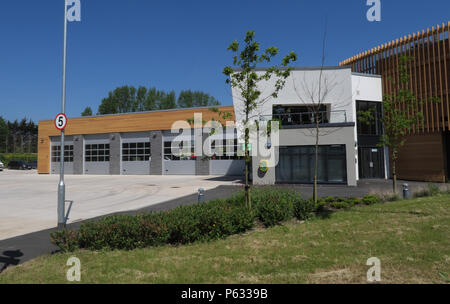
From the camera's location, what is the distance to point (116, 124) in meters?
34.8

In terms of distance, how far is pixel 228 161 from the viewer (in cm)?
3038

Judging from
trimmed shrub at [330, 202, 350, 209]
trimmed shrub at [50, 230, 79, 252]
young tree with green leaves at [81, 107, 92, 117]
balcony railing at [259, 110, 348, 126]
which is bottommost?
trimmed shrub at [50, 230, 79, 252]

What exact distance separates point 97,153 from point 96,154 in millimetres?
193

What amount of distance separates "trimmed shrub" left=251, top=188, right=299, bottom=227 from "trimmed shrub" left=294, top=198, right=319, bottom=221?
173mm

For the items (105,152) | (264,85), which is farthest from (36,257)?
(105,152)

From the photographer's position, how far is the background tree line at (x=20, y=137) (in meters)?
89.3

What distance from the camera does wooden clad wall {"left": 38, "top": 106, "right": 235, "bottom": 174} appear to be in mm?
31750

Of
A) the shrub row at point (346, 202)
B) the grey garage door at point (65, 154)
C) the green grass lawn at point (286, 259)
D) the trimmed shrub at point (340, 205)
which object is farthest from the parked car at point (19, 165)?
the trimmed shrub at point (340, 205)

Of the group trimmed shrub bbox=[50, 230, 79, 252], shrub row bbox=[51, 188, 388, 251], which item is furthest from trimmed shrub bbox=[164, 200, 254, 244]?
trimmed shrub bbox=[50, 230, 79, 252]

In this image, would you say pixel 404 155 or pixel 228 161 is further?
pixel 228 161

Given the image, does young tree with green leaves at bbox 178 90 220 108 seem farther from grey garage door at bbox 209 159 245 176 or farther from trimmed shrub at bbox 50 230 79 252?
trimmed shrub at bbox 50 230 79 252

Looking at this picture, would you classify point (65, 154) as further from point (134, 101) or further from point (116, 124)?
point (134, 101)

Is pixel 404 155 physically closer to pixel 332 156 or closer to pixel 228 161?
pixel 332 156
